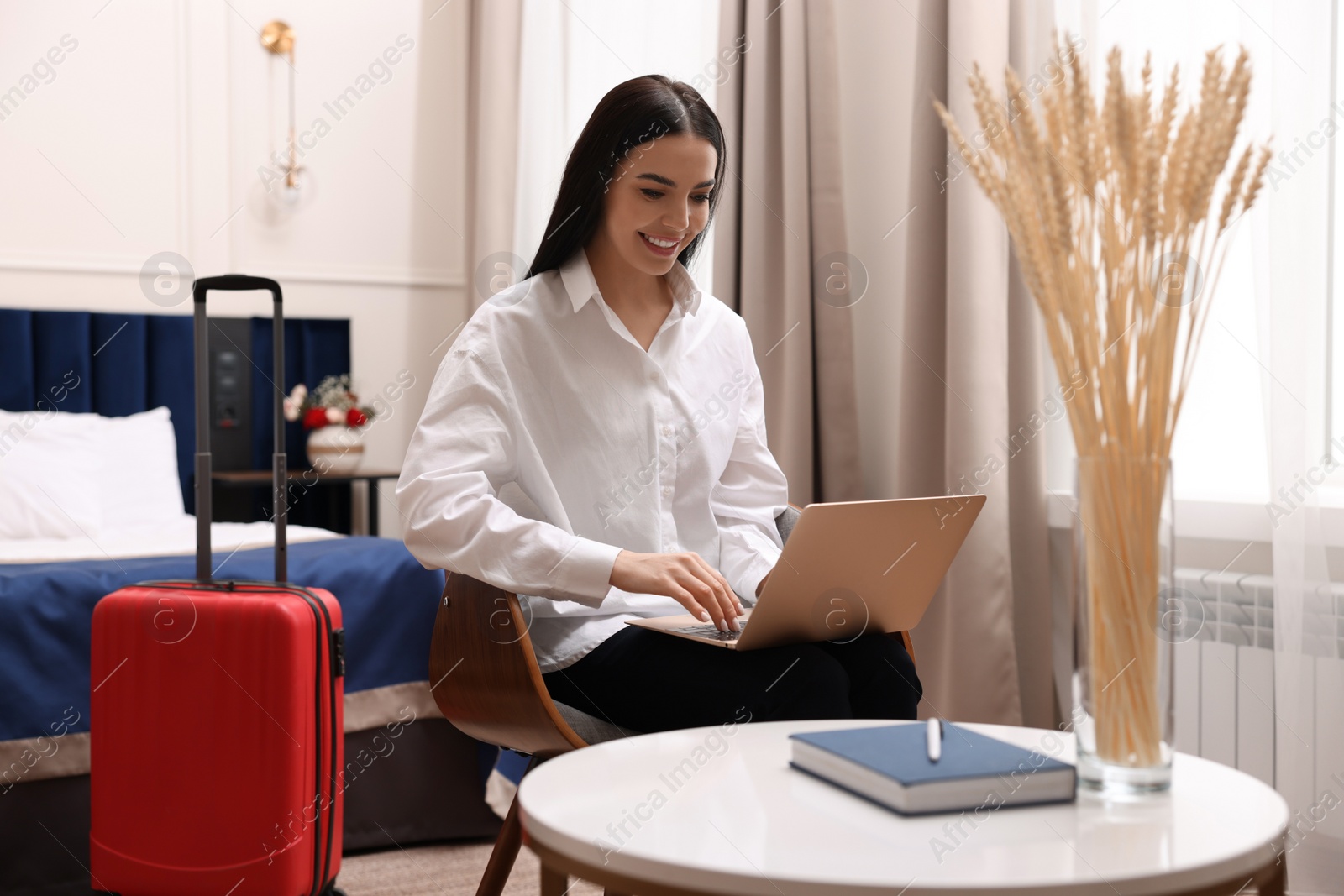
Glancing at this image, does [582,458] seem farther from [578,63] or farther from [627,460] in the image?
[578,63]

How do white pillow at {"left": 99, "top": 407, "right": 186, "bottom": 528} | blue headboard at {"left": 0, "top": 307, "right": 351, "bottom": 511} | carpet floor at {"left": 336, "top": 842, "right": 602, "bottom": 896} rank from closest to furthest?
1. carpet floor at {"left": 336, "top": 842, "right": 602, "bottom": 896}
2. white pillow at {"left": 99, "top": 407, "right": 186, "bottom": 528}
3. blue headboard at {"left": 0, "top": 307, "right": 351, "bottom": 511}

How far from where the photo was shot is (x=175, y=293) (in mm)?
4031

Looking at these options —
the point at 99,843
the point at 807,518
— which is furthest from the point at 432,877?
the point at 807,518

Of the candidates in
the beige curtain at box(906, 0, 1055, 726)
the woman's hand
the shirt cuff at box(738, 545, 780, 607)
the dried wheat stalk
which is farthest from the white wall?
the dried wheat stalk

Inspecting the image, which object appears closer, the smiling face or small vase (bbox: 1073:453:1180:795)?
small vase (bbox: 1073:453:1180:795)

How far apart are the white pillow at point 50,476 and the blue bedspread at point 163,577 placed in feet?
2.13

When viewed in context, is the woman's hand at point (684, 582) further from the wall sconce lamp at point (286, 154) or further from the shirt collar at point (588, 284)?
the wall sconce lamp at point (286, 154)

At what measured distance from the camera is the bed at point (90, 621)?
2.12m

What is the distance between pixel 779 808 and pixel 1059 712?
1556 mm

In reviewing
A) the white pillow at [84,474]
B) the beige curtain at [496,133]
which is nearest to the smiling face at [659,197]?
the white pillow at [84,474]

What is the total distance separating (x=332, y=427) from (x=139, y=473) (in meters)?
0.79

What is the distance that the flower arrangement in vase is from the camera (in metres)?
4.07

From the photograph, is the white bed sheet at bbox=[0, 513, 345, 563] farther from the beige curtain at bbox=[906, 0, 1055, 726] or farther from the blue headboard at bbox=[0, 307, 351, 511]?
the beige curtain at bbox=[906, 0, 1055, 726]

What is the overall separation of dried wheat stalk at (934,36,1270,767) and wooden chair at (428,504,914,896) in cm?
71
